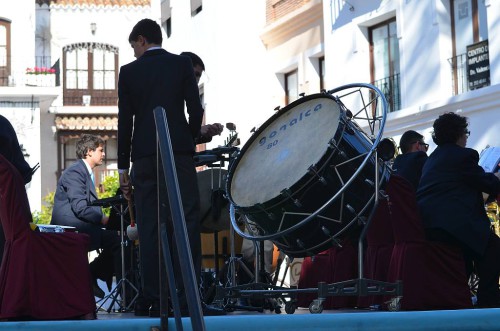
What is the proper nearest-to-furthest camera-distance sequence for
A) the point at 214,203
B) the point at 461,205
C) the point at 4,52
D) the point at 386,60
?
the point at 461,205 → the point at 214,203 → the point at 386,60 → the point at 4,52

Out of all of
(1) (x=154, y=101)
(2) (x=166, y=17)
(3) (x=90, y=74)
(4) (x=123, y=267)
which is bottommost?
(4) (x=123, y=267)

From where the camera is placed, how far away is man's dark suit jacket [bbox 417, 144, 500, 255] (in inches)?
310

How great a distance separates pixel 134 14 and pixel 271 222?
36.5 m

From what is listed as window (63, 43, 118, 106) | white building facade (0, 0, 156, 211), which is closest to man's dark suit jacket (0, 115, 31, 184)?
white building facade (0, 0, 156, 211)

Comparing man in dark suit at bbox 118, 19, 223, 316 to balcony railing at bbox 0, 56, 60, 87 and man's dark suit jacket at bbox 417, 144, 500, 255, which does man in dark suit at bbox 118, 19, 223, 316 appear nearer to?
man's dark suit jacket at bbox 417, 144, 500, 255

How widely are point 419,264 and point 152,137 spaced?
1.96m

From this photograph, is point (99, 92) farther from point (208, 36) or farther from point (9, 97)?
point (208, 36)

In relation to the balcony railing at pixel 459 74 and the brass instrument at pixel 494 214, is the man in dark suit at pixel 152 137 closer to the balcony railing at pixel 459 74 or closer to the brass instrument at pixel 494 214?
the brass instrument at pixel 494 214

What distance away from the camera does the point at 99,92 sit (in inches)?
1721

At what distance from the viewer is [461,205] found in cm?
797

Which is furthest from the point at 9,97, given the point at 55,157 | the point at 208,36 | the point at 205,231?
the point at 205,231

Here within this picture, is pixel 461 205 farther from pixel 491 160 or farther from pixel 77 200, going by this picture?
pixel 77 200

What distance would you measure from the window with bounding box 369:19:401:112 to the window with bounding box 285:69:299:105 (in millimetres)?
3587

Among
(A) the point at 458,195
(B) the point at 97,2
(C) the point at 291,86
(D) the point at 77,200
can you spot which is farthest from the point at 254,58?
(A) the point at 458,195
